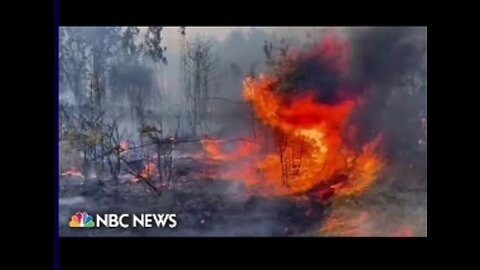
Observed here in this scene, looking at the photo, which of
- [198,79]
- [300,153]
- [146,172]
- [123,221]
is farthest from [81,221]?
[300,153]

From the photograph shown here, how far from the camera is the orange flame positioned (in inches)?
126

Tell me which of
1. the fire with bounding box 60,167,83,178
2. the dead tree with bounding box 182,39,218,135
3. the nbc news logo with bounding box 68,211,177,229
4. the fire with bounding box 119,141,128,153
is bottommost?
the nbc news logo with bounding box 68,211,177,229

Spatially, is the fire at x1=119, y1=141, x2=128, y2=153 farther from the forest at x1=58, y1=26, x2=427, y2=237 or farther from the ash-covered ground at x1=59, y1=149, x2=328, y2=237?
the ash-covered ground at x1=59, y1=149, x2=328, y2=237

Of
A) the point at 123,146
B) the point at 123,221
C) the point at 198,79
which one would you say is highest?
the point at 198,79

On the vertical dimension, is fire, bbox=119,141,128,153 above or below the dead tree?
below

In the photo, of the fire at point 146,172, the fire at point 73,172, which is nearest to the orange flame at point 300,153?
the fire at point 146,172

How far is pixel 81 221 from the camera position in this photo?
3195 millimetres

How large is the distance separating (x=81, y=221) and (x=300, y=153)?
990 millimetres

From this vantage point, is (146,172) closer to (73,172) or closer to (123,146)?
(123,146)

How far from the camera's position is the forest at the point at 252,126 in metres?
3.20

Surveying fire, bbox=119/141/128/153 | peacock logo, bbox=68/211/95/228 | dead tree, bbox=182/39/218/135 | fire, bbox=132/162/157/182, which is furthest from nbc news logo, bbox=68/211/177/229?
dead tree, bbox=182/39/218/135
